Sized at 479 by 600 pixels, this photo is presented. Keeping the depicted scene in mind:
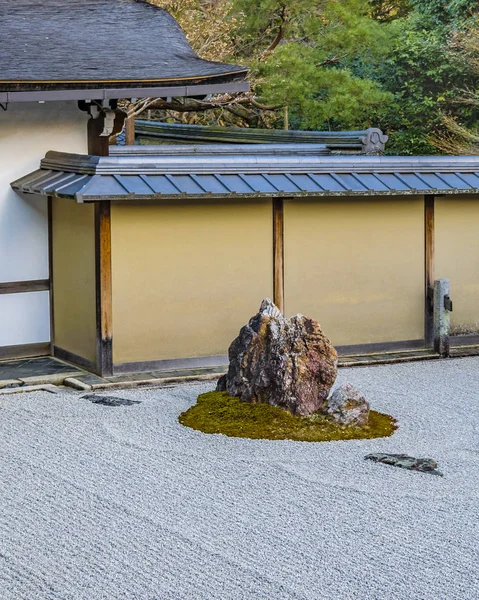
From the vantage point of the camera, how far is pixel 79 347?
9555 mm

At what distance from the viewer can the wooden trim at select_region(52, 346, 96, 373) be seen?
9320 millimetres

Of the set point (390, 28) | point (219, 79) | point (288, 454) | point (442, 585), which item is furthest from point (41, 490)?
point (390, 28)

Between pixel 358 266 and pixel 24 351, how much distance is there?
11.0 feet

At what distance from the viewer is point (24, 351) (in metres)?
9.99

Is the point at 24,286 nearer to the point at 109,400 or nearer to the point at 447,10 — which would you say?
the point at 109,400

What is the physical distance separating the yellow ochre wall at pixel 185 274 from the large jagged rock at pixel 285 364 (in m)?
1.61

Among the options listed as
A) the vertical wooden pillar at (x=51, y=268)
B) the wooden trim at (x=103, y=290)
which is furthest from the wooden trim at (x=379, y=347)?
the vertical wooden pillar at (x=51, y=268)

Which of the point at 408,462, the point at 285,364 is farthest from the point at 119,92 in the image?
the point at 408,462

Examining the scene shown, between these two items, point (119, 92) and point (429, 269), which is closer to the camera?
point (119, 92)

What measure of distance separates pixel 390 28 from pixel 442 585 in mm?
19074

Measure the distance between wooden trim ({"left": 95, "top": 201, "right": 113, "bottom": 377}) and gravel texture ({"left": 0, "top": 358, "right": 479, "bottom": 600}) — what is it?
2.89 ft

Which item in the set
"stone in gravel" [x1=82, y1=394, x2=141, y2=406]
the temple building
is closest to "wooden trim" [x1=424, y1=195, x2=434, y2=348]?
the temple building

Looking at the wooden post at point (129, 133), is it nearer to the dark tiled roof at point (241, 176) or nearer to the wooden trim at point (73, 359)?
the dark tiled roof at point (241, 176)

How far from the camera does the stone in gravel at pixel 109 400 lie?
8195 mm
